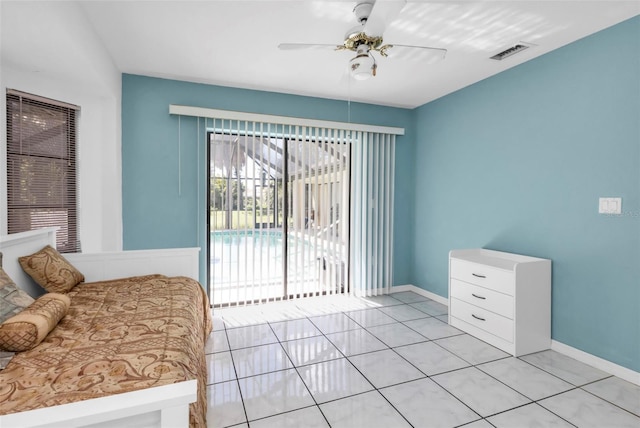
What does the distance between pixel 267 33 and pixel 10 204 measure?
2.31 meters

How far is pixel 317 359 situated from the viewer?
253 cm

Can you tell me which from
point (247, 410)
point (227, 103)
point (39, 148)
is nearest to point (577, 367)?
point (247, 410)

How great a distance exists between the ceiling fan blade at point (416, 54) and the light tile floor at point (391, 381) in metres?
2.31

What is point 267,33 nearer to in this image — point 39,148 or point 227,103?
point 227,103

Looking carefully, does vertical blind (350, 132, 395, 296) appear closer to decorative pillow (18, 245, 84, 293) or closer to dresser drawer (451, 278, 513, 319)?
dresser drawer (451, 278, 513, 319)

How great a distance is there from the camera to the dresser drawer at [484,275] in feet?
8.64

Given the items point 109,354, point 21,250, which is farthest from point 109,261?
point 109,354

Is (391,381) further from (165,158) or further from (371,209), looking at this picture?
(165,158)

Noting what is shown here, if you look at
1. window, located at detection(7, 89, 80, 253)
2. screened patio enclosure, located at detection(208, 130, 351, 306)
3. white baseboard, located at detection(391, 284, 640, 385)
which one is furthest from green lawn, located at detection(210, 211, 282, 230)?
white baseboard, located at detection(391, 284, 640, 385)

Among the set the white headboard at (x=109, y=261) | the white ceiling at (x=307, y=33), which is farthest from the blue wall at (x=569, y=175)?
the white headboard at (x=109, y=261)

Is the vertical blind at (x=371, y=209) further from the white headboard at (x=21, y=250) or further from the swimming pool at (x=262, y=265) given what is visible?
the white headboard at (x=21, y=250)

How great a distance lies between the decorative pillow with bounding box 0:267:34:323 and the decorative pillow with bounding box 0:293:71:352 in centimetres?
5

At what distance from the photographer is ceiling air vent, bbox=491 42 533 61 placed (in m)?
2.61

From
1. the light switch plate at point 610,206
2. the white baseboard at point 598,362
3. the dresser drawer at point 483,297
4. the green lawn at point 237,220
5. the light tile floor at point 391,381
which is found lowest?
the light tile floor at point 391,381
